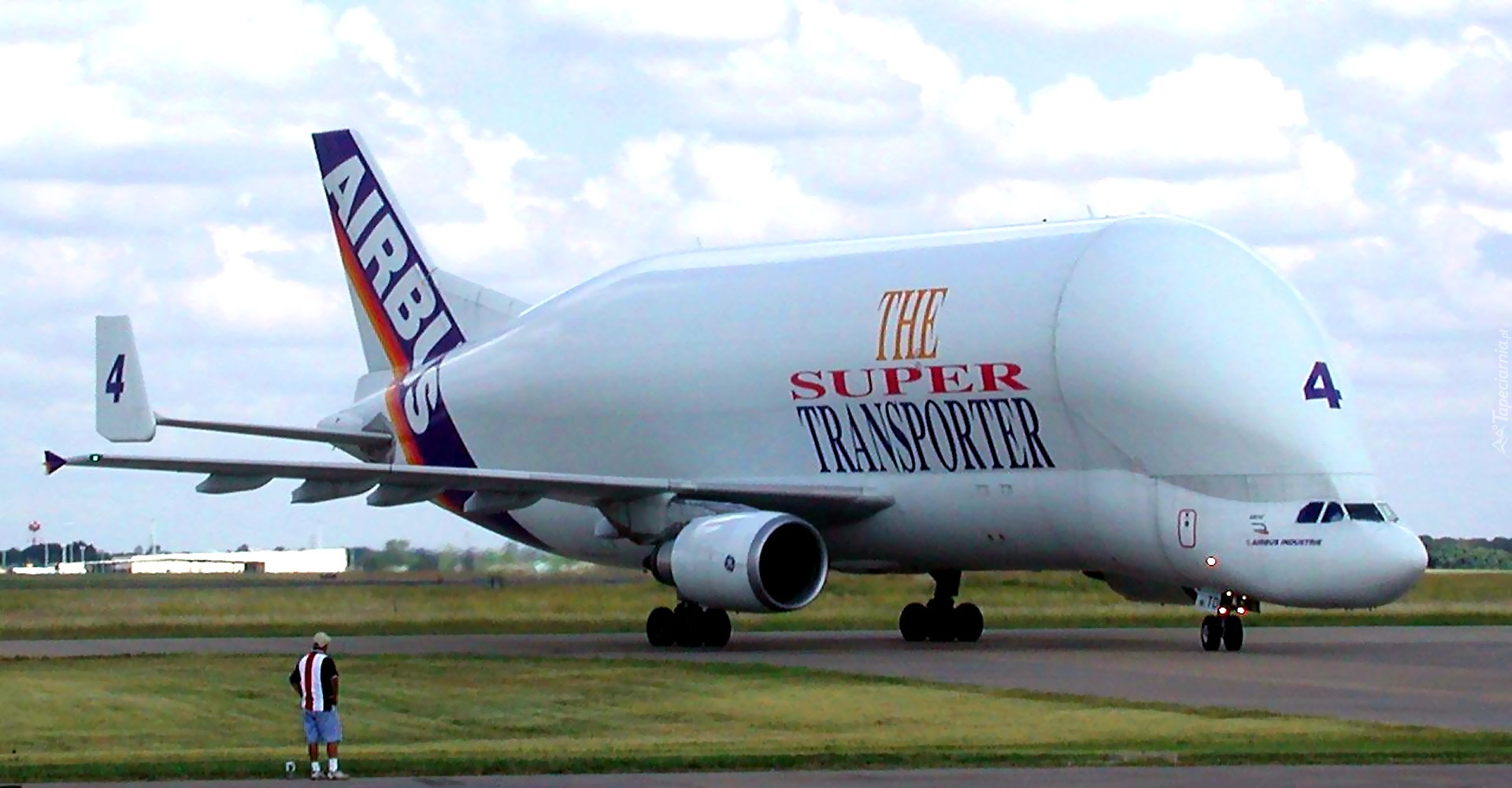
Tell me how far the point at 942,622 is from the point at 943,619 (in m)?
0.06

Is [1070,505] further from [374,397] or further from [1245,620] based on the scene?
[374,397]

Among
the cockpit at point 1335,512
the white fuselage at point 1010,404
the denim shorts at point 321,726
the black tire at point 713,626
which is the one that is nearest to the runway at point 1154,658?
the black tire at point 713,626

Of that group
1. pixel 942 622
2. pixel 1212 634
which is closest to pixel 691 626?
pixel 942 622

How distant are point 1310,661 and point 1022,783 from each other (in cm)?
1519

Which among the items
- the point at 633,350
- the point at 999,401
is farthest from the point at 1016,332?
the point at 633,350

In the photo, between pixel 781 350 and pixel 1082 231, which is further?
pixel 781 350

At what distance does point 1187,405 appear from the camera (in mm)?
34188

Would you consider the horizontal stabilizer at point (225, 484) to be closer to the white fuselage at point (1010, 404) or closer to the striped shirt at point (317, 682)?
the white fuselage at point (1010, 404)

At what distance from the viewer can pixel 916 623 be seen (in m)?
39.7

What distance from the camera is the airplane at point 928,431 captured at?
33906 mm

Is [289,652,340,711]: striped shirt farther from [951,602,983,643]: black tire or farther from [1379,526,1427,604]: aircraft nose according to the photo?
[951,602,983,643]: black tire

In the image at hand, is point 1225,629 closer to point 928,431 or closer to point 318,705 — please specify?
point 928,431

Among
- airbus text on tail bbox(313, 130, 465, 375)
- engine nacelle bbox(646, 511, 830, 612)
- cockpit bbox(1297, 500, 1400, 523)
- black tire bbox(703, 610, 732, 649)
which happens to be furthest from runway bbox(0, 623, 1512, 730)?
airbus text on tail bbox(313, 130, 465, 375)

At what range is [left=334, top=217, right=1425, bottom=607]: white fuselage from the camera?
33.8 meters
